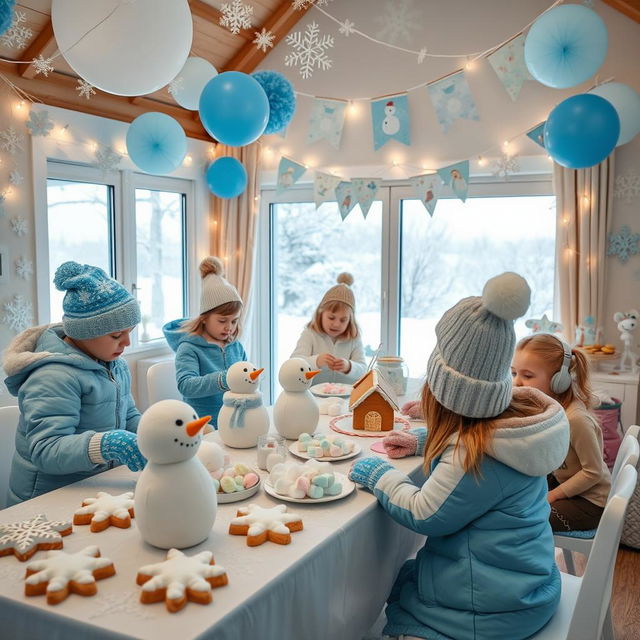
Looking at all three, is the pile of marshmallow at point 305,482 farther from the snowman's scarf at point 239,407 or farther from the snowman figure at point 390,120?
the snowman figure at point 390,120

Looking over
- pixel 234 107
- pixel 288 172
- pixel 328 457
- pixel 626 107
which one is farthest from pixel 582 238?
pixel 328 457

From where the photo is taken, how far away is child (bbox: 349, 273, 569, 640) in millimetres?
1463

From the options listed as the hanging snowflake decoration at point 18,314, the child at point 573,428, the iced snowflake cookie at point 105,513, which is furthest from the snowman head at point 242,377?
the hanging snowflake decoration at point 18,314

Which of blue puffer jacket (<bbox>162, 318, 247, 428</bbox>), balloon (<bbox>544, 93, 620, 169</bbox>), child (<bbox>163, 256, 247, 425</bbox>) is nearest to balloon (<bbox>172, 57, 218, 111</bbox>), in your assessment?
child (<bbox>163, 256, 247, 425</bbox>)

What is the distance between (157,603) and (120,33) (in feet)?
6.49

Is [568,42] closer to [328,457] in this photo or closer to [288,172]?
[288,172]

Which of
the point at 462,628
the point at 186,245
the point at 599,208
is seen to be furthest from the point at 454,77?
the point at 462,628

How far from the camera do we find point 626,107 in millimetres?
3469

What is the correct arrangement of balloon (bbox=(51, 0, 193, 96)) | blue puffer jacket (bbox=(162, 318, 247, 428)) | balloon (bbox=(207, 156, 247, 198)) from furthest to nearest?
balloon (bbox=(207, 156, 247, 198)) → blue puffer jacket (bbox=(162, 318, 247, 428)) → balloon (bbox=(51, 0, 193, 96))

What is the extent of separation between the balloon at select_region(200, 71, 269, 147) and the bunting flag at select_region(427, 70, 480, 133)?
140 centimetres

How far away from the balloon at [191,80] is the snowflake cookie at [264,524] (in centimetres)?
281

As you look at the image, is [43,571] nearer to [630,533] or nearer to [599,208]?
[630,533]

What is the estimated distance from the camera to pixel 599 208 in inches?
151

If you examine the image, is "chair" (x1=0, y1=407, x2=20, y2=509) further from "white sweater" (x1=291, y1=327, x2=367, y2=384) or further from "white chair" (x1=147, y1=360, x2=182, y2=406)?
"white sweater" (x1=291, y1=327, x2=367, y2=384)
